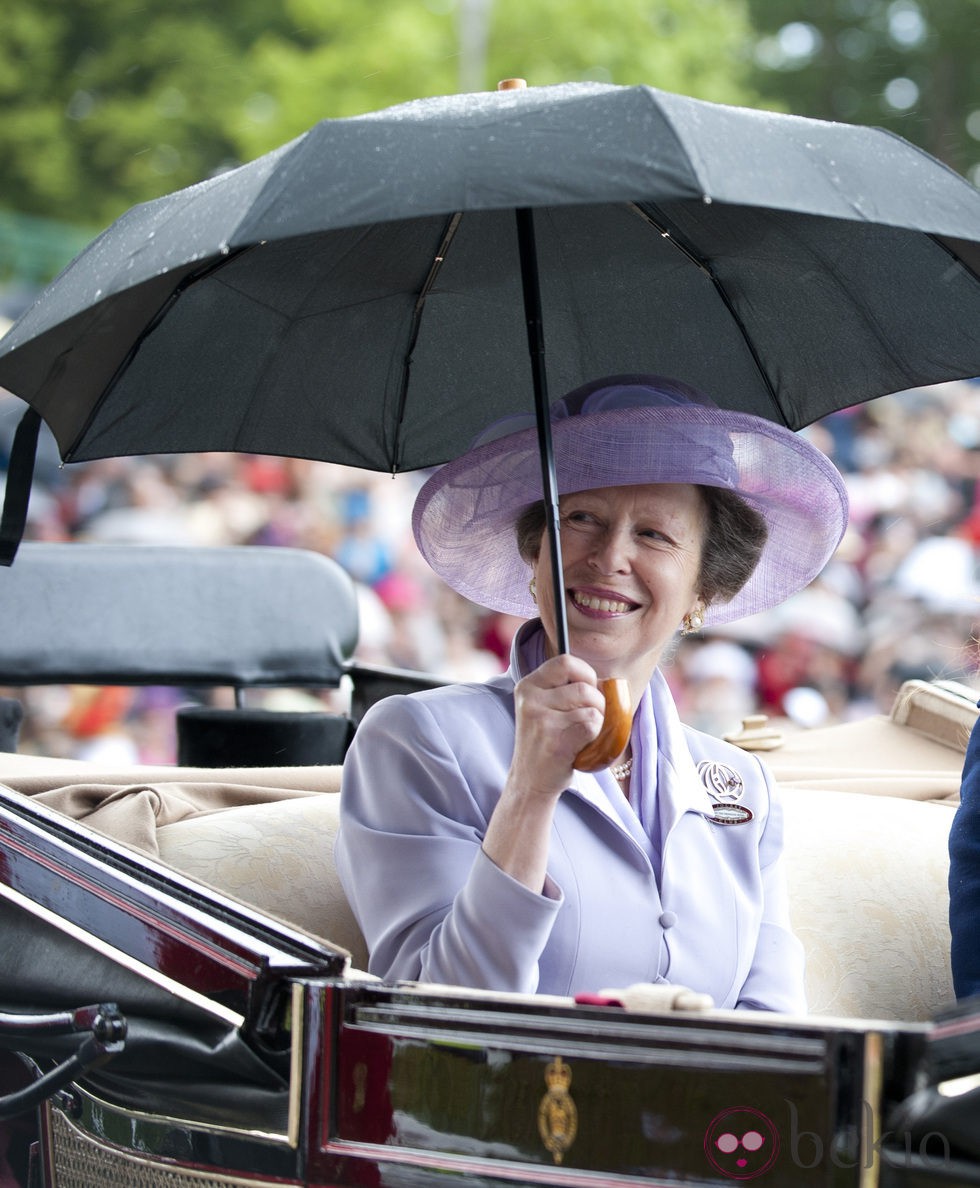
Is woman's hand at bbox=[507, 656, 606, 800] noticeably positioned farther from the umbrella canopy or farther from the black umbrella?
the umbrella canopy

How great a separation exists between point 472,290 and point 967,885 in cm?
106

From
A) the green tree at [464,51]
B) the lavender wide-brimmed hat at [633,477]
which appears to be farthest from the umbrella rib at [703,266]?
the green tree at [464,51]

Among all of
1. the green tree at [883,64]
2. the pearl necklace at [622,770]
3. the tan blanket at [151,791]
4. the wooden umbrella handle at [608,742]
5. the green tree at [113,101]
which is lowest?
the tan blanket at [151,791]

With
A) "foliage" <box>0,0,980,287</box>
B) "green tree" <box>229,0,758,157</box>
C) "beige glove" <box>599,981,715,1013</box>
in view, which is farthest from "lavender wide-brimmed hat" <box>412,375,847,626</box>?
"green tree" <box>229,0,758,157</box>

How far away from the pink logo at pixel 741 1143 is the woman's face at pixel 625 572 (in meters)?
0.76

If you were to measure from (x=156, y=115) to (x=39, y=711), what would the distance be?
10.0 meters

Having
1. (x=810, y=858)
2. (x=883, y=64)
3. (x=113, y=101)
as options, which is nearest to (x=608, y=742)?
(x=810, y=858)

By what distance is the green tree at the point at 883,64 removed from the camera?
16.9 meters

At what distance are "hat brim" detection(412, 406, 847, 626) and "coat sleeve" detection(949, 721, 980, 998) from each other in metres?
0.36

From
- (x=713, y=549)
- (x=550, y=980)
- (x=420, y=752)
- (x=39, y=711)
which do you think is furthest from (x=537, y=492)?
(x=39, y=711)

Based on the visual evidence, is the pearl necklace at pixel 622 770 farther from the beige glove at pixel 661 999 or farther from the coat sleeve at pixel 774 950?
the beige glove at pixel 661 999

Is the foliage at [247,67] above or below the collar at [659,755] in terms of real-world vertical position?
above

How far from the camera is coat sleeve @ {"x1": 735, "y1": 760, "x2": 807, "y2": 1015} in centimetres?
185

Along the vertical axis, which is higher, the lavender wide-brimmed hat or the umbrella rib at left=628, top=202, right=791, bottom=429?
the umbrella rib at left=628, top=202, right=791, bottom=429
